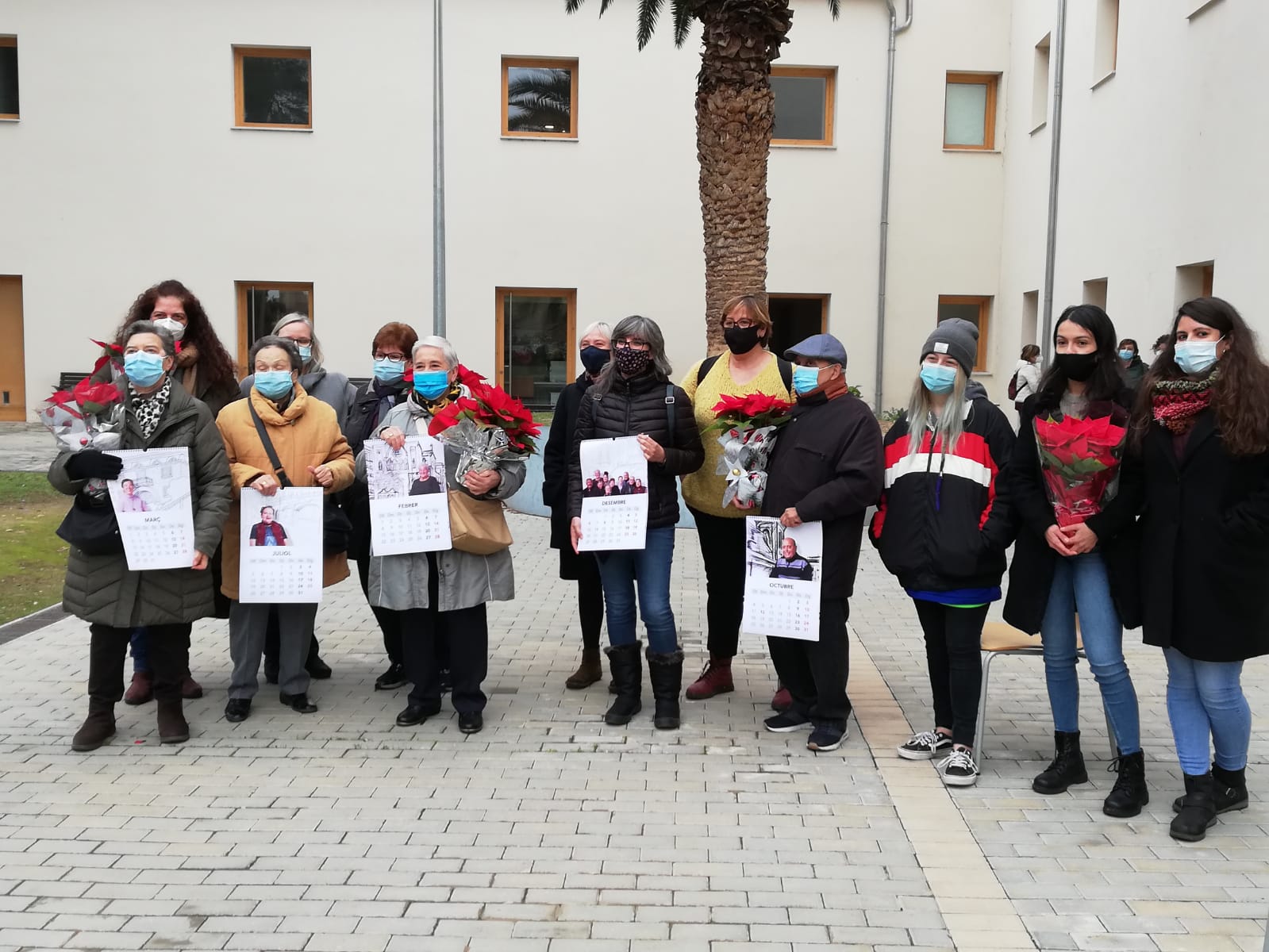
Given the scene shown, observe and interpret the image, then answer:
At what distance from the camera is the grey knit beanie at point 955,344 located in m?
4.88

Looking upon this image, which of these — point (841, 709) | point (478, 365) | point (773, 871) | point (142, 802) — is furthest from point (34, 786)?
point (478, 365)

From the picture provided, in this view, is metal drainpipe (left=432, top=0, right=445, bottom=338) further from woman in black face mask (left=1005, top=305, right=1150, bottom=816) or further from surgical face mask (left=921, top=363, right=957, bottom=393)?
woman in black face mask (left=1005, top=305, right=1150, bottom=816)

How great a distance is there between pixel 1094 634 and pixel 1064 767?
65 cm

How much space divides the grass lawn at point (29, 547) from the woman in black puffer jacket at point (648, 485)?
473cm

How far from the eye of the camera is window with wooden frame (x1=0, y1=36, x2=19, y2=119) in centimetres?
1939

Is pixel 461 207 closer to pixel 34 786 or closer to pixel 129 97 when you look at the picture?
pixel 129 97

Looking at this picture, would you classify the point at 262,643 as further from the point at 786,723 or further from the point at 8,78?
the point at 8,78

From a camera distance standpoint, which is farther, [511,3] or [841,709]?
[511,3]

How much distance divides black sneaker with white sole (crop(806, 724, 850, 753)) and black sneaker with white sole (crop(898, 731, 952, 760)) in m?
0.29

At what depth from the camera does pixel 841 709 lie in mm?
5359

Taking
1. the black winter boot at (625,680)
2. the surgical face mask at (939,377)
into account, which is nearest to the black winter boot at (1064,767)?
the surgical face mask at (939,377)

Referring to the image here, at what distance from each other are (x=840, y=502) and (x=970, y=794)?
1347mm

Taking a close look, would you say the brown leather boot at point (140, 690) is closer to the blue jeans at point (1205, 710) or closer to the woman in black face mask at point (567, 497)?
the woman in black face mask at point (567, 497)

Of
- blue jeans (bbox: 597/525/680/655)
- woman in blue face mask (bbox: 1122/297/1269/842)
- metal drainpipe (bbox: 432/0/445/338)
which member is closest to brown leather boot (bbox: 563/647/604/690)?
blue jeans (bbox: 597/525/680/655)
